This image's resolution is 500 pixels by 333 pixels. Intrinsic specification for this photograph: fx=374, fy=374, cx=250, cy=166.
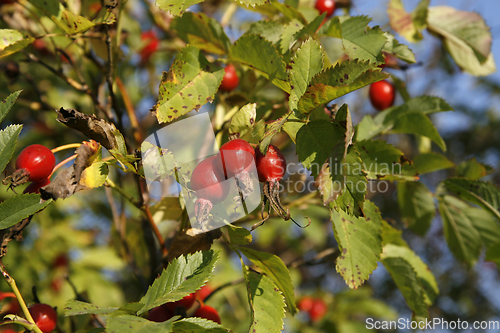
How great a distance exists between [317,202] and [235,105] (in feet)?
1.21

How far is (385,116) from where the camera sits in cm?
101

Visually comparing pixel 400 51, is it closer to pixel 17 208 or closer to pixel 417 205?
pixel 417 205

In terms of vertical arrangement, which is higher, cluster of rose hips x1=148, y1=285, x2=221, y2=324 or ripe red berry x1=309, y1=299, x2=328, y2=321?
cluster of rose hips x1=148, y1=285, x2=221, y2=324

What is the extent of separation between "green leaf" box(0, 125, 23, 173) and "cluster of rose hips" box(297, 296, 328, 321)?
208 cm

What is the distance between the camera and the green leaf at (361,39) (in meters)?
0.74

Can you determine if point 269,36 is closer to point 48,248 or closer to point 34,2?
point 34,2

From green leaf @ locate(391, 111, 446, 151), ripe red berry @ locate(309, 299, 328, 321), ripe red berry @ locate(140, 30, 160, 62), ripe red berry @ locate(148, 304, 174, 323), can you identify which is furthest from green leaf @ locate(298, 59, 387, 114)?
ripe red berry @ locate(309, 299, 328, 321)

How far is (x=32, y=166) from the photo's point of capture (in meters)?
0.64

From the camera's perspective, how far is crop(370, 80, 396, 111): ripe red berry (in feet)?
4.05

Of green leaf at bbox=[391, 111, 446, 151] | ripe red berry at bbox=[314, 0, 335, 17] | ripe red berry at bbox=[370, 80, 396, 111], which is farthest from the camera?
ripe red berry at bbox=[370, 80, 396, 111]

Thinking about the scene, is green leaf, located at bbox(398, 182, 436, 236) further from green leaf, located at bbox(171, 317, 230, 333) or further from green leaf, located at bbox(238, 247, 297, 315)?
green leaf, located at bbox(171, 317, 230, 333)

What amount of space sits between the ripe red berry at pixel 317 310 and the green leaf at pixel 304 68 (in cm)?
195

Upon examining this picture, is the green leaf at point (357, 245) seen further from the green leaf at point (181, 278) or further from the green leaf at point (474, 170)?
the green leaf at point (474, 170)

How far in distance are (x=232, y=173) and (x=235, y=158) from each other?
30mm
